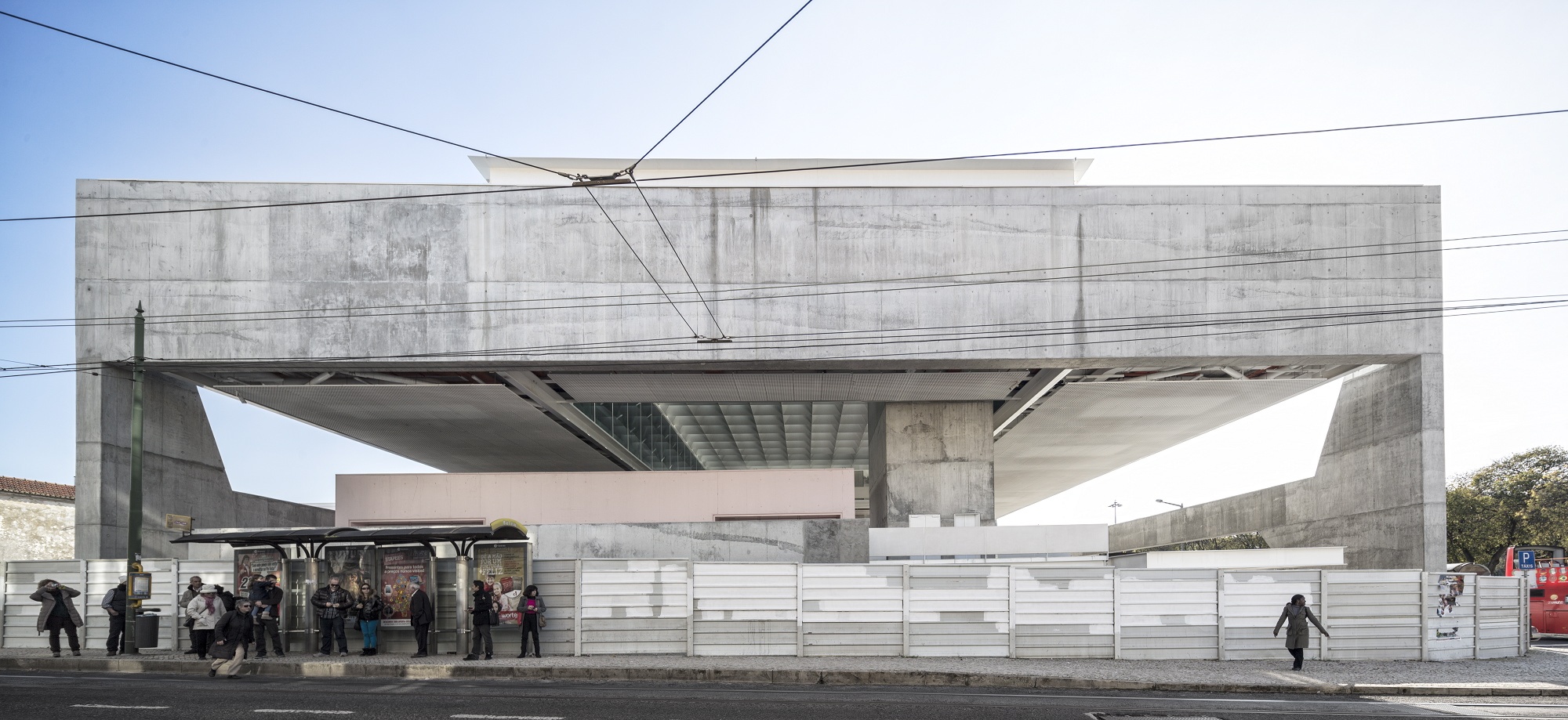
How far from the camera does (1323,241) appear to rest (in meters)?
27.1

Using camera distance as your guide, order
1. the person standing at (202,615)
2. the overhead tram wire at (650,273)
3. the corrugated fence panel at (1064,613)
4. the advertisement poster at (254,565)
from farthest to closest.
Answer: the overhead tram wire at (650,273) < the advertisement poster at (254,565) < the corrugated fence panel at (1064,613) < the person standing at (202,615)

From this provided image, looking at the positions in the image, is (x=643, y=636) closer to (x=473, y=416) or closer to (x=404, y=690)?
(x=404, y=690)

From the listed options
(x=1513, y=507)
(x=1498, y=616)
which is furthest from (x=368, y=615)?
(x=1513, y=507)

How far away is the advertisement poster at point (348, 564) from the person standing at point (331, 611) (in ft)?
1.96

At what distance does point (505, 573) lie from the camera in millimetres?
19297

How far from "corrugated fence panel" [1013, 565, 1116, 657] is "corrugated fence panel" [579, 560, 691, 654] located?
566 centimetres

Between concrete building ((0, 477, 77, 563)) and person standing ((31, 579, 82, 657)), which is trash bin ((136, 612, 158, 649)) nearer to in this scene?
person standing ((31, 579, 82, 657))

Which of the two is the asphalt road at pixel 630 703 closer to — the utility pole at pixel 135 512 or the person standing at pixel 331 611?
the person standing at pixel 331 611

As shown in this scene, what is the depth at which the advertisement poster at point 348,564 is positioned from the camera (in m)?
19.9

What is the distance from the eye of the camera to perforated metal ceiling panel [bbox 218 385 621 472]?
31.0m

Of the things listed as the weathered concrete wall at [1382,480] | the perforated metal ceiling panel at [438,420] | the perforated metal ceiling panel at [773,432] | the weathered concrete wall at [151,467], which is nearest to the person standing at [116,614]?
the weathered concrete wall at [151,467]

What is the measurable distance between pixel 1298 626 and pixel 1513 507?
161ft

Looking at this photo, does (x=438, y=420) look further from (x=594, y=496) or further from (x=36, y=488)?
(x=36, y=488)

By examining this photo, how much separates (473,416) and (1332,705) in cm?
2778
